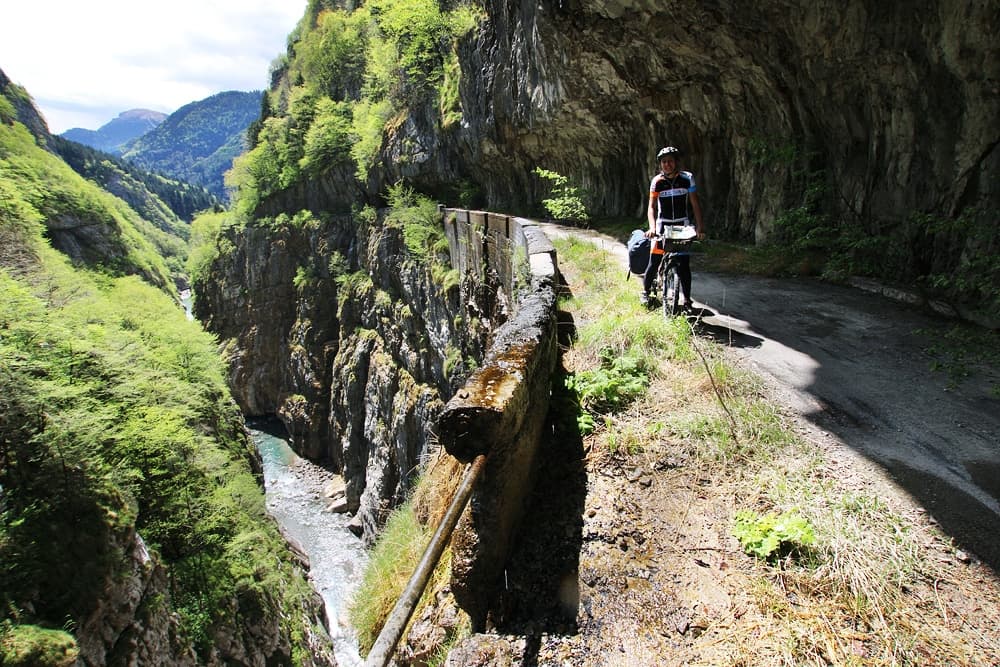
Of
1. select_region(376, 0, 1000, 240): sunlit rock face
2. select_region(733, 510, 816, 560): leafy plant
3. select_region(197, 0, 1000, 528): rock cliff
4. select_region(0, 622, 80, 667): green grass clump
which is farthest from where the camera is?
select_region(0, 622, 80, 667): green grass clump

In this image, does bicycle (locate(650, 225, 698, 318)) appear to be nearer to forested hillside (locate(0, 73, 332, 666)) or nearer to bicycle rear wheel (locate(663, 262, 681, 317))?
bicycle rear wheel (locate(663, 262, 681, 317))

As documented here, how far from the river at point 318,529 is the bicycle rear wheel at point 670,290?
15.4m

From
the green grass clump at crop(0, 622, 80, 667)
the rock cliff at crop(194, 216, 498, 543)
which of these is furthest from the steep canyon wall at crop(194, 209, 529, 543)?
the green grass clump at crop(0, 622, 80, 667)

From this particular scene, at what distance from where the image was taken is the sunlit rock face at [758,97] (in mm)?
6078

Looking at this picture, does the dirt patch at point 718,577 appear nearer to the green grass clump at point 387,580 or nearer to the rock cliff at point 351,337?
the green grass clump at point 387,580

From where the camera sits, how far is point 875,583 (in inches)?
87.7

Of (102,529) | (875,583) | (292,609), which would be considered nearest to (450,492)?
(875,583)

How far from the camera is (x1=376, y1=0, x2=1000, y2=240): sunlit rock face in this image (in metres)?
6.08

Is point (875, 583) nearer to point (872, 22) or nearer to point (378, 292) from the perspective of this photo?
point (872, 22)

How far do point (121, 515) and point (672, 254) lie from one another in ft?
42.1

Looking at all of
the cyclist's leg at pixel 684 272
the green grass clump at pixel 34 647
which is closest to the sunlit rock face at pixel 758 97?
the cyclist's leg at pixel 684 272

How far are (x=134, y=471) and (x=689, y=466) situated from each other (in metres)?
15.1

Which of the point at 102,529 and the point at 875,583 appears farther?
the point at 102,529

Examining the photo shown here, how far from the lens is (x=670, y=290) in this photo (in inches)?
209
